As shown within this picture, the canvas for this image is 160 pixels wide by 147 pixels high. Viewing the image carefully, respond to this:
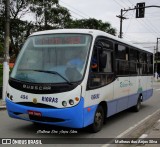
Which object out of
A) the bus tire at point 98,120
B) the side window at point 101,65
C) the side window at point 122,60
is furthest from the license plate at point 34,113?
the side window at point 122,60

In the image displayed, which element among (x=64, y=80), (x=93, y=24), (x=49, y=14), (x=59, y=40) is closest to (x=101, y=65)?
(x=59, y=40)

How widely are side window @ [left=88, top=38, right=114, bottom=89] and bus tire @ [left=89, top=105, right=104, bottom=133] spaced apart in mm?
660

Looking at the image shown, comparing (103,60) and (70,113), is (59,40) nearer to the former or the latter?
(103,60)

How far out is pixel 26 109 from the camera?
7.29 metres

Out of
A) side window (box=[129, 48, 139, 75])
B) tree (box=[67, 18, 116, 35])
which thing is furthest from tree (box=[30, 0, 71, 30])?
side window (box=[129, 48, 139, 75])

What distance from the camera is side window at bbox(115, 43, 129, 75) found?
31.7 ft

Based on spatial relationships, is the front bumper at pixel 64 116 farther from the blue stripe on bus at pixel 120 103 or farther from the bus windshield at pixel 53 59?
the blue stripe on bus at pixel 120 103

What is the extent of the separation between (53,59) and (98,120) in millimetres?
2007

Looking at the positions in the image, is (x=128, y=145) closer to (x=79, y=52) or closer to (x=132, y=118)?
(x=79, y=52)

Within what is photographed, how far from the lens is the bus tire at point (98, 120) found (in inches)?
315

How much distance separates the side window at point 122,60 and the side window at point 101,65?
638mm

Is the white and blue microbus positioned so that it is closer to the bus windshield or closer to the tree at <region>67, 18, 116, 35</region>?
the bus windshield

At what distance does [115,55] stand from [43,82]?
9.81ft

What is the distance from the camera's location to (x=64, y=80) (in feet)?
23.2
